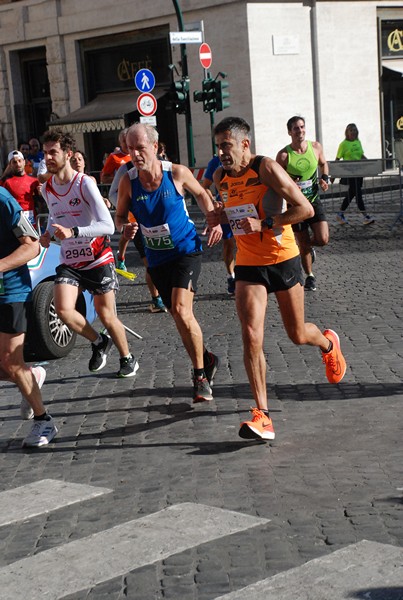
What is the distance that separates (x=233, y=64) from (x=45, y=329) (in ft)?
70.7

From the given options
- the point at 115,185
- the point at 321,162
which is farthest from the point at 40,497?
the point at 321,162

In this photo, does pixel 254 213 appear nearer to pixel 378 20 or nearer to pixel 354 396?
pixel 354 396

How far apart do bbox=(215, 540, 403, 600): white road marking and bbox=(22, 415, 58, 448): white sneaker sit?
2.79 m

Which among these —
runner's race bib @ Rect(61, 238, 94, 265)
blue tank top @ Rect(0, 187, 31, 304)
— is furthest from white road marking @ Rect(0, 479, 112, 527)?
runner's race bib @ Rect(61, 238, 94, 265)

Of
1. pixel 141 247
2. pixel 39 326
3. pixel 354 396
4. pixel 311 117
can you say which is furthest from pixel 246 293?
pixel 311 117

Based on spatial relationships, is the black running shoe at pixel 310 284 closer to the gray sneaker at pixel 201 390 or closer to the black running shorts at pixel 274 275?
the gray sneaker at pixel 201 390

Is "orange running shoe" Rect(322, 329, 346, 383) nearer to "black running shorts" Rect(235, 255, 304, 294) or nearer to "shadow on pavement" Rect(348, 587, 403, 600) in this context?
"black running shorts" Rect(235, 255, 304, 294)

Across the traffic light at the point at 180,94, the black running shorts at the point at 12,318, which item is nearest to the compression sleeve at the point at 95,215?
the black running shorts at the point at 12,318

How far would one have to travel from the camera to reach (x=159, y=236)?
799 centimetres

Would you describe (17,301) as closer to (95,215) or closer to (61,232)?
(61,232)

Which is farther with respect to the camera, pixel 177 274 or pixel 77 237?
pixel 77 237

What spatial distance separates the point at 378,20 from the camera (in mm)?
32562

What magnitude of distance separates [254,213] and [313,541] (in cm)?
267

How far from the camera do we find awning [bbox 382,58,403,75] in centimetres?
3284
